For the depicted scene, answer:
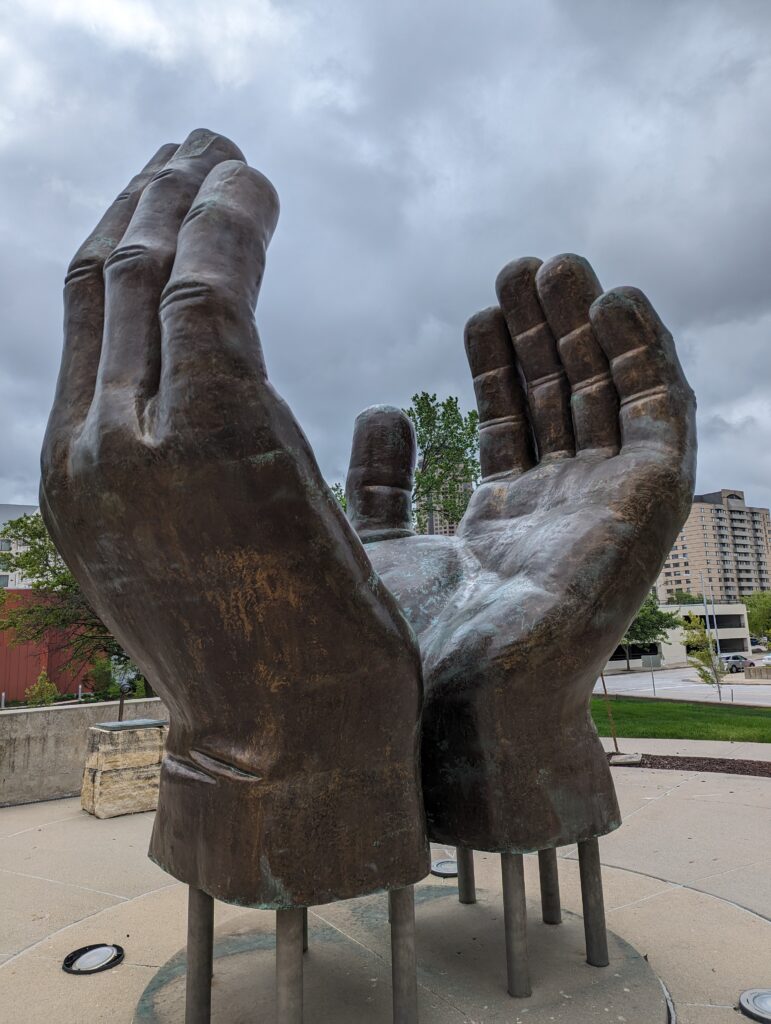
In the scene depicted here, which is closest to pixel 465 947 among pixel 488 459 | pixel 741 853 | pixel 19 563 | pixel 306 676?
pixel 306 676

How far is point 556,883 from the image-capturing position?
3.81 metres

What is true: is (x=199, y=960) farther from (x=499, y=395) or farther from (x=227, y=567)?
(x=499, y=395)

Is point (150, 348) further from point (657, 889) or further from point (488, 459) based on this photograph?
point (657, 889)

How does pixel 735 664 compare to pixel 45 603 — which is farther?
pixel 735 664

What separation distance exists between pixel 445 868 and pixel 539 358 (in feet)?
11.5

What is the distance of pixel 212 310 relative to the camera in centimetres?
198

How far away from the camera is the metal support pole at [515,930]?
9.43 ft

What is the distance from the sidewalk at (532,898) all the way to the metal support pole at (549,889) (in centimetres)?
18

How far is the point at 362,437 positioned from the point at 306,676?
89.3 inches

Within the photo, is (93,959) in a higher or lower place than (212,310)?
lower

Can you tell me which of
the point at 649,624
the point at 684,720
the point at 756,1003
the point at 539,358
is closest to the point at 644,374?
the point at 539,358

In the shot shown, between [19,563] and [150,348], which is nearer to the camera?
[150,348]

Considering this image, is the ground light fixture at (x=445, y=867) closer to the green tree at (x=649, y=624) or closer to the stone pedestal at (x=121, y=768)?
the stone pedestal at (x=121, y=768)

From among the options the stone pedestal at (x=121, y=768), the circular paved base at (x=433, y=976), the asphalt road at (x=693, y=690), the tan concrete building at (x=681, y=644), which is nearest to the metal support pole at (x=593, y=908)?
the circular paved base at (x=433, y=976)
